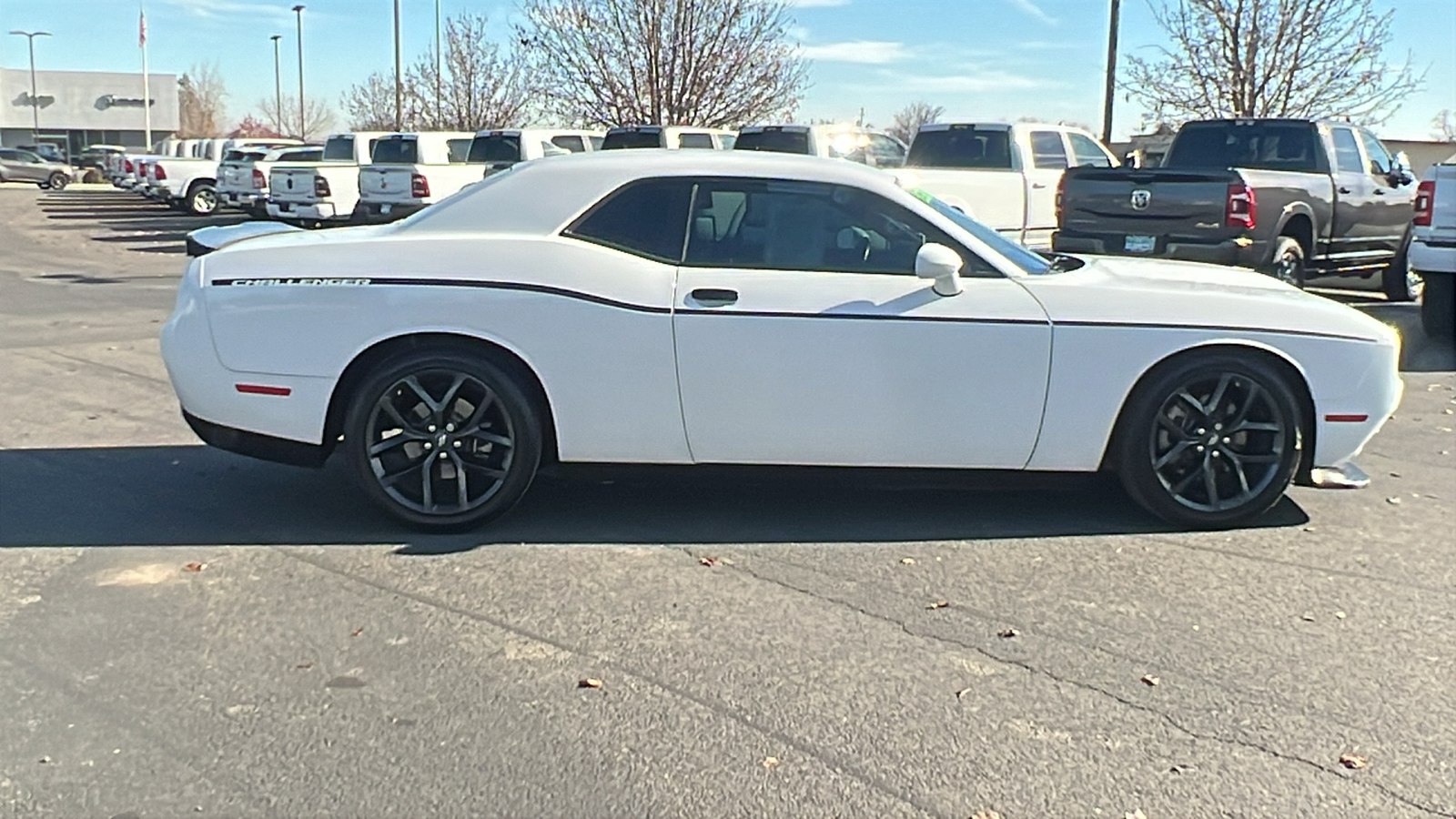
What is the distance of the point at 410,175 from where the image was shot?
1909cm

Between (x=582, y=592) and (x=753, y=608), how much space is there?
62 centimetres

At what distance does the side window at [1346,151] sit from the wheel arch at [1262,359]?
8450 mm

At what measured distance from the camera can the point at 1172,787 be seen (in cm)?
322

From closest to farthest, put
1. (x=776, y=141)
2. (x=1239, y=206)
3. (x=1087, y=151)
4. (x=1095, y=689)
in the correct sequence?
(x=1095, y=689) < (x=1239, y=206) < (x=1087, y=151) < (x=776, y=141)

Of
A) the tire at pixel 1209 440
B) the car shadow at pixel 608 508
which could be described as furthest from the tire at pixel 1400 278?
the tire at pixel 1209 440

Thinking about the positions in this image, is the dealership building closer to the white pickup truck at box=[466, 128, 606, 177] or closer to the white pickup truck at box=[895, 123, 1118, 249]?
the white pickup truck at box=[466, 128, 606, 177]

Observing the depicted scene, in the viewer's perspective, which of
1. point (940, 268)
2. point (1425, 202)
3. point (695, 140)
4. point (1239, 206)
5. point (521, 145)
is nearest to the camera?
point (940, 268)

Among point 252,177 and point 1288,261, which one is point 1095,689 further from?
point 252,177

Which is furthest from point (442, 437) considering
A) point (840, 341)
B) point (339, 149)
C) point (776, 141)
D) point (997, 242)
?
point (339, 149)

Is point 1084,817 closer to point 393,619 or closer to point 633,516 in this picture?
point 393,619

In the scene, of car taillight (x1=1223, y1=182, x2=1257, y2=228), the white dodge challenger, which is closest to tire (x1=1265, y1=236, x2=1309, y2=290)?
car taillight (x1=1223, y1=182, x2=1257, y2=228)

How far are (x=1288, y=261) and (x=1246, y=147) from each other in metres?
2.22

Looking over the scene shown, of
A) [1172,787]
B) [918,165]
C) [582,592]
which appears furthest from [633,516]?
[918,165]

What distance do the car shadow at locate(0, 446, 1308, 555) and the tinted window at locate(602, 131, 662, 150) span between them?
42.3ft
